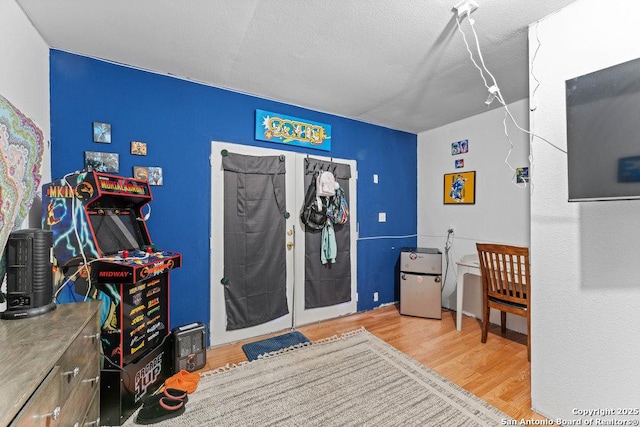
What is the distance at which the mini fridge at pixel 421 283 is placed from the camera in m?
3.15

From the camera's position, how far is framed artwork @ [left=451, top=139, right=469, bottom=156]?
130 inches

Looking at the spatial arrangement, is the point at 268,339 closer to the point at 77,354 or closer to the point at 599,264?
the point at 77,354

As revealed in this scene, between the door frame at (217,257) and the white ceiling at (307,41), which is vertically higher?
the white ceiling at (307,41)

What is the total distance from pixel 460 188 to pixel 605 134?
2.19 m

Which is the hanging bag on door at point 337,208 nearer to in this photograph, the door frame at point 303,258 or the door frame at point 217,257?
the door frame at point 303,258

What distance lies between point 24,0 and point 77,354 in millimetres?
1928

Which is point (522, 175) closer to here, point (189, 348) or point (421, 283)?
point (421, 283)

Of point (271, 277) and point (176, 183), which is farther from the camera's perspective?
→ point (271, 277)

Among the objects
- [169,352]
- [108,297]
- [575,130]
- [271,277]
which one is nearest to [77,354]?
[108,297]

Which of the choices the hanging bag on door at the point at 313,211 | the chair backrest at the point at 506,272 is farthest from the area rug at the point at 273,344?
the chair backrest at the point at 506,272

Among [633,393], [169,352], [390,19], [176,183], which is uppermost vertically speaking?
[390,19]

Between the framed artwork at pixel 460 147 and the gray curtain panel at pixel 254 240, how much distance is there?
227cm

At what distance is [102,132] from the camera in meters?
2.03

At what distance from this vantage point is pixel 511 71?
2.21m
